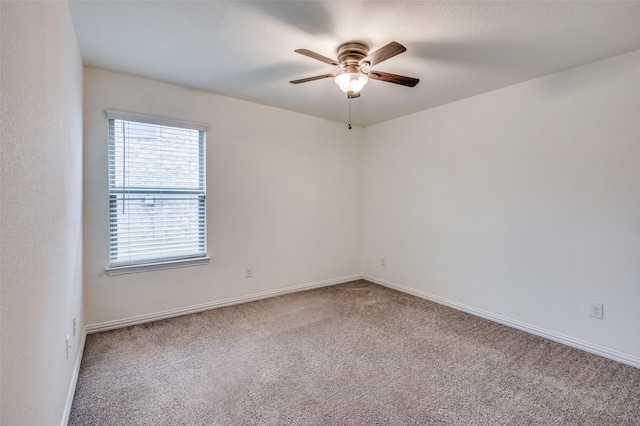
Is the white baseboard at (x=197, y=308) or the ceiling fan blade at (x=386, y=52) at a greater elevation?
the ceiling fan blade at (x=386, y=52)

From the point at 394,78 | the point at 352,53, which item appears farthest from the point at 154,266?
the point at 394,78

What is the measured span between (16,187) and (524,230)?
11.5 feet

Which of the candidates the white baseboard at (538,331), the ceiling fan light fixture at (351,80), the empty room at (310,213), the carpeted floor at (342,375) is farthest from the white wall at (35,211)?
the white baseboard at (538,331)

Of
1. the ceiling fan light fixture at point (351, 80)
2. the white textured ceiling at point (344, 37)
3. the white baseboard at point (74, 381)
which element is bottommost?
the white baseboard at point (74, 381)

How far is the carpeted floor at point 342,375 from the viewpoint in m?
1.81

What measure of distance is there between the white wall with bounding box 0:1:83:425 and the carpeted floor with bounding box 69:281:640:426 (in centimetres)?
44

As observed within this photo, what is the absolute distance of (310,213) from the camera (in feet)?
13.9

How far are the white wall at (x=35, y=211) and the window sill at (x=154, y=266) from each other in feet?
3.06

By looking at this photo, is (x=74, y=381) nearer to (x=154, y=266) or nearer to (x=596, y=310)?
(x=154, y=266)

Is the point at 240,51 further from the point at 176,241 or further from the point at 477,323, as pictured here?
the point at 477,323

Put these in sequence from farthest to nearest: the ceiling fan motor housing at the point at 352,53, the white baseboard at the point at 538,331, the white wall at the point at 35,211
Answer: the white baseboard at the point at 538,331 → the ceiling fan motor housing at the point at 352,53 → the white wall at the point at 35,211

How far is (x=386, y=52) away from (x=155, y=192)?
2.46 meters

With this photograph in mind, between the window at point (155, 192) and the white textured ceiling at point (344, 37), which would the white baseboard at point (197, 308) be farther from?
the white textured ceiling at point (344, 37)

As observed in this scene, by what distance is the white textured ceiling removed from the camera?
1.87 meters
